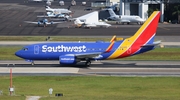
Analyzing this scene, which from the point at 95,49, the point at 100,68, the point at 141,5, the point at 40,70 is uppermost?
the point at 95,49

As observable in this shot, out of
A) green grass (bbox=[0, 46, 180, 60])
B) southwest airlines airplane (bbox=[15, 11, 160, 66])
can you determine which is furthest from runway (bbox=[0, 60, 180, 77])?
green grass (bbox=[0, 46, 180, 60])

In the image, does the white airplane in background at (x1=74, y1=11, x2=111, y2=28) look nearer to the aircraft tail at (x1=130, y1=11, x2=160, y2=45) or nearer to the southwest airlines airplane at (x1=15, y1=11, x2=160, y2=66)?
the aircraft tail at (x1=130, y1=11, x2=160, y2=45)

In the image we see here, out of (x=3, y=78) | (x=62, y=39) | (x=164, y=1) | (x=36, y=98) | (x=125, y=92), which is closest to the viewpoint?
(x=36, y=98)

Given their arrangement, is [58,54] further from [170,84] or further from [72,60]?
[170,84]

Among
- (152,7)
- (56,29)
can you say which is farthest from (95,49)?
(152,7)

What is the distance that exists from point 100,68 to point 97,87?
13813 mm

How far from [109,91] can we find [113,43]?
17868 mm

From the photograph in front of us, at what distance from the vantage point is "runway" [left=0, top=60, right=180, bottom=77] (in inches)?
2213

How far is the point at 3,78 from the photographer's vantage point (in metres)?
52.7

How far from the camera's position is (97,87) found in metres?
46.8

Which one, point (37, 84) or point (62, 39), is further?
point (62, 39)

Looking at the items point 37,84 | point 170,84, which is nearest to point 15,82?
point 37,84

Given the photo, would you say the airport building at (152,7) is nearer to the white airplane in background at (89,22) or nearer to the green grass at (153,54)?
the white airplane in background at (89,22)

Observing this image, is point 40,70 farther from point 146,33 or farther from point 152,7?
point 152,7
